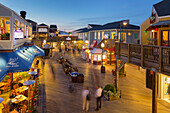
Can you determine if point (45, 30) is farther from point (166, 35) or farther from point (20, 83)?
point (166, 35)

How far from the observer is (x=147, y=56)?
8.58m

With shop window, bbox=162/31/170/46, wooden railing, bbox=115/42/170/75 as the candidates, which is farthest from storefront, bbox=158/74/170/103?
wooden railing, bbox=115/42/170/75

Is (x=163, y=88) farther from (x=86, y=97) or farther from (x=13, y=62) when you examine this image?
(x=13, y=62)

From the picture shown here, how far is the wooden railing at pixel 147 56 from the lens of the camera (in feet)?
23.2

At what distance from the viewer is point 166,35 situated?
12.0 meters

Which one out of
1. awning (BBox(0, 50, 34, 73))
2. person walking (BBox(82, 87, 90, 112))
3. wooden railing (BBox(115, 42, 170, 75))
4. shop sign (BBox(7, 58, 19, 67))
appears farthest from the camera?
shop sign (BBox(7, 58, 19, 67))

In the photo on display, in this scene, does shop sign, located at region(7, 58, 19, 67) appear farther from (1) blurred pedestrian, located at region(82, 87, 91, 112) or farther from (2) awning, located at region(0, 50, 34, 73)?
(1) blurred pedestrian, located at region(82, 87, 91, 112)

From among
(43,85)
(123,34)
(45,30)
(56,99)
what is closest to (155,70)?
(56,99)

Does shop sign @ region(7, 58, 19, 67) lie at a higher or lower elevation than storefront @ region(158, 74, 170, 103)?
higher

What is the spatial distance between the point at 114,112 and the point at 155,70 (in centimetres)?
412

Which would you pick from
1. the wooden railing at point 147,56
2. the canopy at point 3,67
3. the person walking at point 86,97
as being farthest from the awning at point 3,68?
the wooden railing at point 147,56

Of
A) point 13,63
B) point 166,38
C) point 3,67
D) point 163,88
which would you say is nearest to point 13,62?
point 13,63

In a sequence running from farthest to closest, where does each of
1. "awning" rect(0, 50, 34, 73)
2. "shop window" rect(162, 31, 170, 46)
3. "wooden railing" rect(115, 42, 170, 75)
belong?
"shop window" rect(162, 31, 170, 46)
"awning" rect(0, 50, 34, 73)
"wooden railing" rect(115, 42, 170, 75)

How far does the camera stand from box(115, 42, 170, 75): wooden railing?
7086 mm
